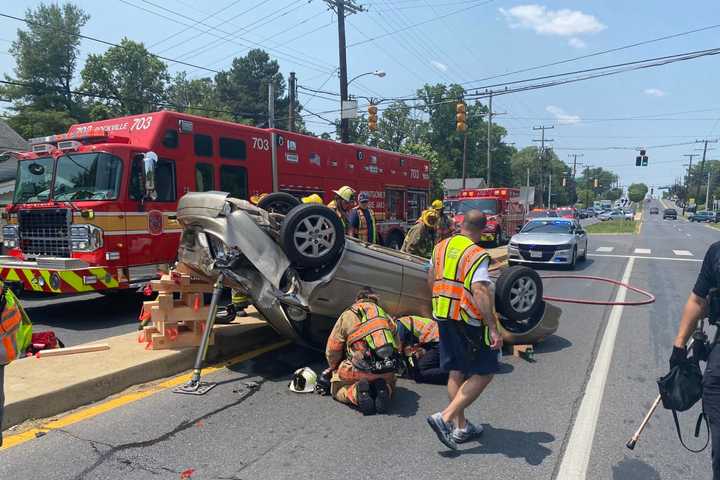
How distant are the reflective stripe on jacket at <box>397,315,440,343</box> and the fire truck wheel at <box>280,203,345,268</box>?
1.06 metres

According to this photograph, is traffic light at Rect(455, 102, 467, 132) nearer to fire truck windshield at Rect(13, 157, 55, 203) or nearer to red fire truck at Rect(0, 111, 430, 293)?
red fire truck at Rect(0, 111, 430, 293)

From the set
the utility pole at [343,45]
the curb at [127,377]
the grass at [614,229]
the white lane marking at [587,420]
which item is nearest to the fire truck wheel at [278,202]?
the curb at [127,377]

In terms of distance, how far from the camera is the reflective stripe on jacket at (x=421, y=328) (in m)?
5.25

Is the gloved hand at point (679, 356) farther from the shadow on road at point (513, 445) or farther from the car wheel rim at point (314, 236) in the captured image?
the car wheel rim at point (314, 236)

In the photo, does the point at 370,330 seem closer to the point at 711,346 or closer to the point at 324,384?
the point at 324,384

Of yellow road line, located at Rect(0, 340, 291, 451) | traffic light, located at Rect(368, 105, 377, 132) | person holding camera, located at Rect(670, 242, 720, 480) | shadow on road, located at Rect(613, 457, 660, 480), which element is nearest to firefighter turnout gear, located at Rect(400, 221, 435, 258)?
yellow road line, located at Rect(0, 340, 291, 451)

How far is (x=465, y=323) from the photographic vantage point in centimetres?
355

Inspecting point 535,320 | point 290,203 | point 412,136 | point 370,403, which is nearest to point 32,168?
point 290,203

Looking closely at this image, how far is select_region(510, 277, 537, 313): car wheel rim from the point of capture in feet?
19.1

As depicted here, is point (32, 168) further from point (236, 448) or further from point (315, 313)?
point (236, 448)

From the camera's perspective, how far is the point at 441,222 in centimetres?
850

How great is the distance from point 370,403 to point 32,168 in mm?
7063

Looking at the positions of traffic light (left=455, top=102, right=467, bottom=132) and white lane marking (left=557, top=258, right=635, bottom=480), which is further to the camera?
traffic light (left=455, top=102, right=467, bottom=132)

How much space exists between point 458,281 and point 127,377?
3.22m
